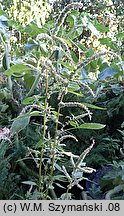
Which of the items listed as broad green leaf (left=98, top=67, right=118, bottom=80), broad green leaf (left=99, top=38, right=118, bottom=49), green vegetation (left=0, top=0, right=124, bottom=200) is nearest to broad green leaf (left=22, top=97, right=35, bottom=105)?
green vegetation (left=0, top=0, right=124, bottom=200)

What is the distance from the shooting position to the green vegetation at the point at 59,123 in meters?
0.70

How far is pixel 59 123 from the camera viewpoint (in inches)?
38.9

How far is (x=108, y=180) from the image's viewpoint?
86 centimetres

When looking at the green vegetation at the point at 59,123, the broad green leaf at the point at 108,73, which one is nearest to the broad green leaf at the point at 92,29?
the green vegetation at the point at 59,123

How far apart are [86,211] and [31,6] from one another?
4178mm

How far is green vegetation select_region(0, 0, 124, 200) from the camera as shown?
27.5 inches

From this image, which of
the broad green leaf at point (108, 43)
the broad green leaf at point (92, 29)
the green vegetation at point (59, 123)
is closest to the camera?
the green vegetation at point (59, 123)

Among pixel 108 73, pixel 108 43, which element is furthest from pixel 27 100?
pixel 108 43

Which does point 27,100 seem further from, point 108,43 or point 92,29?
point 108,43

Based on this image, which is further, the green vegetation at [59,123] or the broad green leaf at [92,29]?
the broad green leaf at [92,29]

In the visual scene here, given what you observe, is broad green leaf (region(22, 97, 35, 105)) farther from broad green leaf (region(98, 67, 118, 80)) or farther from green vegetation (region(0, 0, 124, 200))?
broad green leaf (region(98, 67, 118, 80))

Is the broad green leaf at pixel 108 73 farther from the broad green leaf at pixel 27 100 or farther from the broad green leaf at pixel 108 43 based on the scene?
the broad green leaf at pixel 27 100

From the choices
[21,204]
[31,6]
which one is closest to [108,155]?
[21,204]

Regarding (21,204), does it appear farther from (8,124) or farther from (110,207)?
(8,124)
